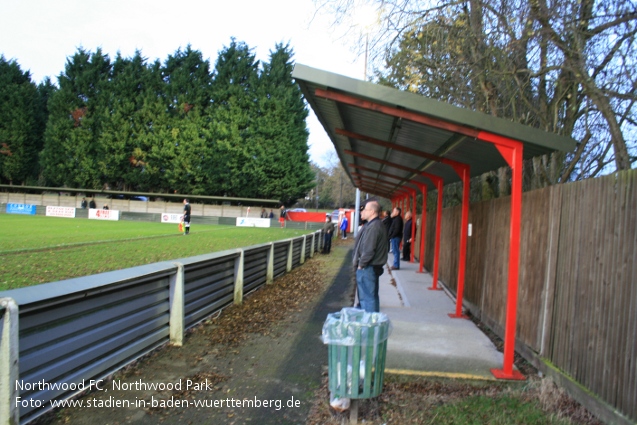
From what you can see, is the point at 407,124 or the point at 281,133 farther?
the point at 281,133

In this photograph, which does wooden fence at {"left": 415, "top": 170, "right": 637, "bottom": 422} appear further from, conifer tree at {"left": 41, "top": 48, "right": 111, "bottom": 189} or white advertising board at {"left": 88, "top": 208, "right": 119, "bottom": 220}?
conifer tree at {"left": 41, "top": 48, "right": 111, "bottom": 189}

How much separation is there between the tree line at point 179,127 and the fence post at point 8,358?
49535 millimetres

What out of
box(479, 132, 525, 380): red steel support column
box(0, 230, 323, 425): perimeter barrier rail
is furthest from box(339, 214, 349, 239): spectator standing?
box(479, 132, 525, 380): red steel support column

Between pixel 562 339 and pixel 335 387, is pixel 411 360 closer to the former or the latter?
pixel 562 339

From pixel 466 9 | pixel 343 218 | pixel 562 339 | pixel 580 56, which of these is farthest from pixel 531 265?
pixel 343 218

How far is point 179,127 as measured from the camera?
53.7 meters

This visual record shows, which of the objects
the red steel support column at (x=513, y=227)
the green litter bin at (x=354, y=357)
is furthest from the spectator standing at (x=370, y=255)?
the green litter bin at (x=354, y=357)

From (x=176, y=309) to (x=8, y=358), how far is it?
2.98 meters

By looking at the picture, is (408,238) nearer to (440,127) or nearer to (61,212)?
(440,127)

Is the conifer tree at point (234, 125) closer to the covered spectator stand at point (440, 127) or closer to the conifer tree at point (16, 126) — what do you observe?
the conifer tree at point (16, 126)

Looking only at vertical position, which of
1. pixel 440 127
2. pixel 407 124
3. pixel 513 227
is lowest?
pixel 513 227

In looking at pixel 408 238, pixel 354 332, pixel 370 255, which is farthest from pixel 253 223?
pixel 354 332

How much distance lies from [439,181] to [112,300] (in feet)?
28.0

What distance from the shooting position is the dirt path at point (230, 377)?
4527 millimetres
